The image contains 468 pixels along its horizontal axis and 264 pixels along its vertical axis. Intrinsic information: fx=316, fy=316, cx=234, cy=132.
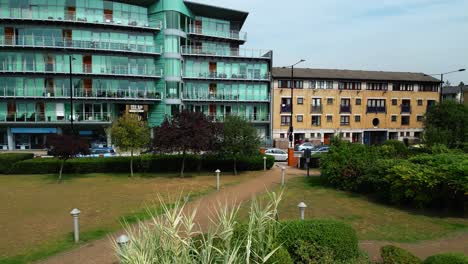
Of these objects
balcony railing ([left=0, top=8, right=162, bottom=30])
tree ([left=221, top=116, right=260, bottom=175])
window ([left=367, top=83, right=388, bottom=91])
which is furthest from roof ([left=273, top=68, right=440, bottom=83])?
tree ([left=221, top=116, right=260, bottom=175])

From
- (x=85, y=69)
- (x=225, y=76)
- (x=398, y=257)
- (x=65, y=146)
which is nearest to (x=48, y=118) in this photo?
(x=85, y=69)

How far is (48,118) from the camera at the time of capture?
1542 inches

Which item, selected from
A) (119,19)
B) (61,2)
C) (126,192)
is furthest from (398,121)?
(61,2)

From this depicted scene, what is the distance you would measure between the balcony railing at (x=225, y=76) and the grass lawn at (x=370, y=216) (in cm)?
3033

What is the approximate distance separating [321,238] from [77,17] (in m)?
41.8

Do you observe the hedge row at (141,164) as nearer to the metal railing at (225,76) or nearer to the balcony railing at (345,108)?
the metal railing at (225,76)

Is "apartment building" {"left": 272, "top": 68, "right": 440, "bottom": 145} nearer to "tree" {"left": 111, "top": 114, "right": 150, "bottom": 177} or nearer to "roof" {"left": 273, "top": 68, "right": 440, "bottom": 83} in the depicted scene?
"roof" {"left": 273, "top": 68, "right": 440, "bottom": 83}

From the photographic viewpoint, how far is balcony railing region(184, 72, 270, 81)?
144ft

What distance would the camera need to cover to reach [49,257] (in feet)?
27.6

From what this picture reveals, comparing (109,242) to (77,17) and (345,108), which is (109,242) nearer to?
(77,17)

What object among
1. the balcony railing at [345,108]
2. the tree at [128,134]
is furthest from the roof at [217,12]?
the tree at [128,134]

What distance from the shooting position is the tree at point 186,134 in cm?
2006

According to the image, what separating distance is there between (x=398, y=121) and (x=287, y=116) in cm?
2000

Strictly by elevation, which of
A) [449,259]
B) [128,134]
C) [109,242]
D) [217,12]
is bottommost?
[109,242]
